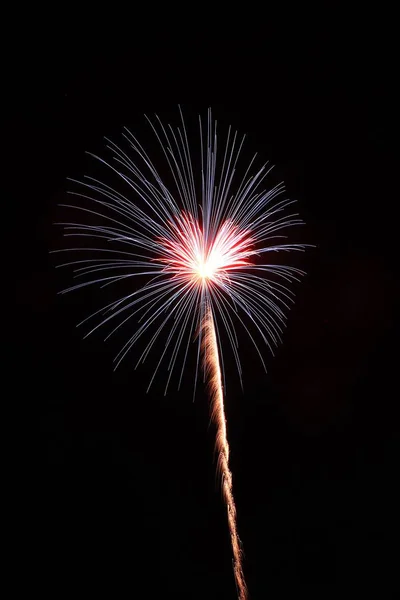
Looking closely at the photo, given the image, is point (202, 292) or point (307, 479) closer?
point (202, 292)

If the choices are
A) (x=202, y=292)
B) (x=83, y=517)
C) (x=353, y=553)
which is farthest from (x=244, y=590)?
(x=202, y=292)

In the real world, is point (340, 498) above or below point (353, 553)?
above

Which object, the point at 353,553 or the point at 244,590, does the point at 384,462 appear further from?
the point at 244,590

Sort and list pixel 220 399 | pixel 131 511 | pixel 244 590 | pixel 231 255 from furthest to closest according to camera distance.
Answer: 1. pixel 131 511
2. pixel 244 590
3. pixel 220 399
4. pixel 231 255

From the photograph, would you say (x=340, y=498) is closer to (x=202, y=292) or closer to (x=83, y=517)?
(x=83, y=517)

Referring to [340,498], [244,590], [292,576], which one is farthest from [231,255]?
[292,576]

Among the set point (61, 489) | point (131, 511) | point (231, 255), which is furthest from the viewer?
point (131, 511)

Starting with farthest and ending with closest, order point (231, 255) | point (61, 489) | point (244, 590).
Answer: point (61, 489)
point (244, 590)
point (231, 255)

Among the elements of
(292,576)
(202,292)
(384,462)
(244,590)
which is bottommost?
(244,590)

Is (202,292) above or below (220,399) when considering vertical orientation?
above
